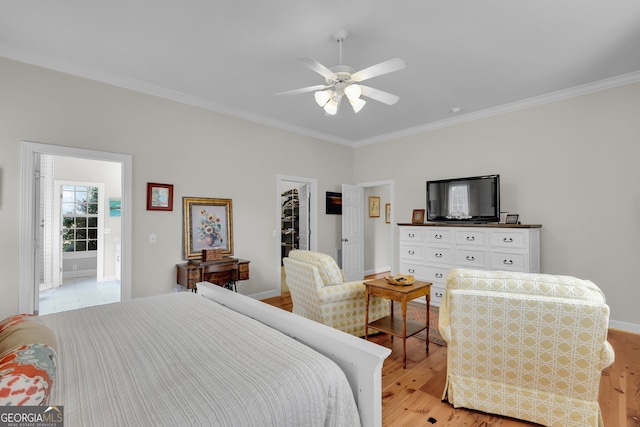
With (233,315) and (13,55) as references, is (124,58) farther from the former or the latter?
(233,315)

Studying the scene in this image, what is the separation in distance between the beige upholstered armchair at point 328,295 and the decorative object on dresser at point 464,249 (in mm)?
1418

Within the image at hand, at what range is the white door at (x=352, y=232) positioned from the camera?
5.83m

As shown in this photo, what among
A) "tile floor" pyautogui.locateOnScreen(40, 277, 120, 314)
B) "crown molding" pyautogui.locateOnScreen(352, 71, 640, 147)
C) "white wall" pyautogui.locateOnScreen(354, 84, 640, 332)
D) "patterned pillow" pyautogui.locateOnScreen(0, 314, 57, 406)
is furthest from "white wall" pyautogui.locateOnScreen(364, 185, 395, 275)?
"patterned pillow" pyautogui.locateOnScreen(0, 314, 57, 406)

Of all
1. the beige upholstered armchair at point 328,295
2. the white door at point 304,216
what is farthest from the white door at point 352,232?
the beige upholstered armchair at point 328,295

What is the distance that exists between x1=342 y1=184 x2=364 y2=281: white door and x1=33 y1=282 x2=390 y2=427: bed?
4152 mm

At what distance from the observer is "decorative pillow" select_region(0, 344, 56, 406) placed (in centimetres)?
81

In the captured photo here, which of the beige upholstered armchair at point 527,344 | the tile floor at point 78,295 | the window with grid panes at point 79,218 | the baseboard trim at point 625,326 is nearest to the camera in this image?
Answer: the beige upholstered armchair at point 527,344

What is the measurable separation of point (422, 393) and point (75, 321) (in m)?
2.36

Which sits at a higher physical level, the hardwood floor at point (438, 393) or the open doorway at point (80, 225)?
the open doorway at point (80, 225)

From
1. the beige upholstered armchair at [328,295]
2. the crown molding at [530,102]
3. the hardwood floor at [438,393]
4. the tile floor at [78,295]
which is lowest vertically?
the hardwood floor at [438,393]

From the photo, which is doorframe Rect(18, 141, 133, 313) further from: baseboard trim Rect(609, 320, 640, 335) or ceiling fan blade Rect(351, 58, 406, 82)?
baseboard trim Rect(609, 320, 640, 335)

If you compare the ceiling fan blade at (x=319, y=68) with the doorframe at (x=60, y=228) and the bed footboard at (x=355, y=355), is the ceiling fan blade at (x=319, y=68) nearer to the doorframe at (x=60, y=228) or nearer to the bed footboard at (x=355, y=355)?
the bed footboard at (x=355, y=355)

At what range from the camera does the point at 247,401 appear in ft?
3.22

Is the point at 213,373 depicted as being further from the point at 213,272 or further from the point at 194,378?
the point at 213,272
